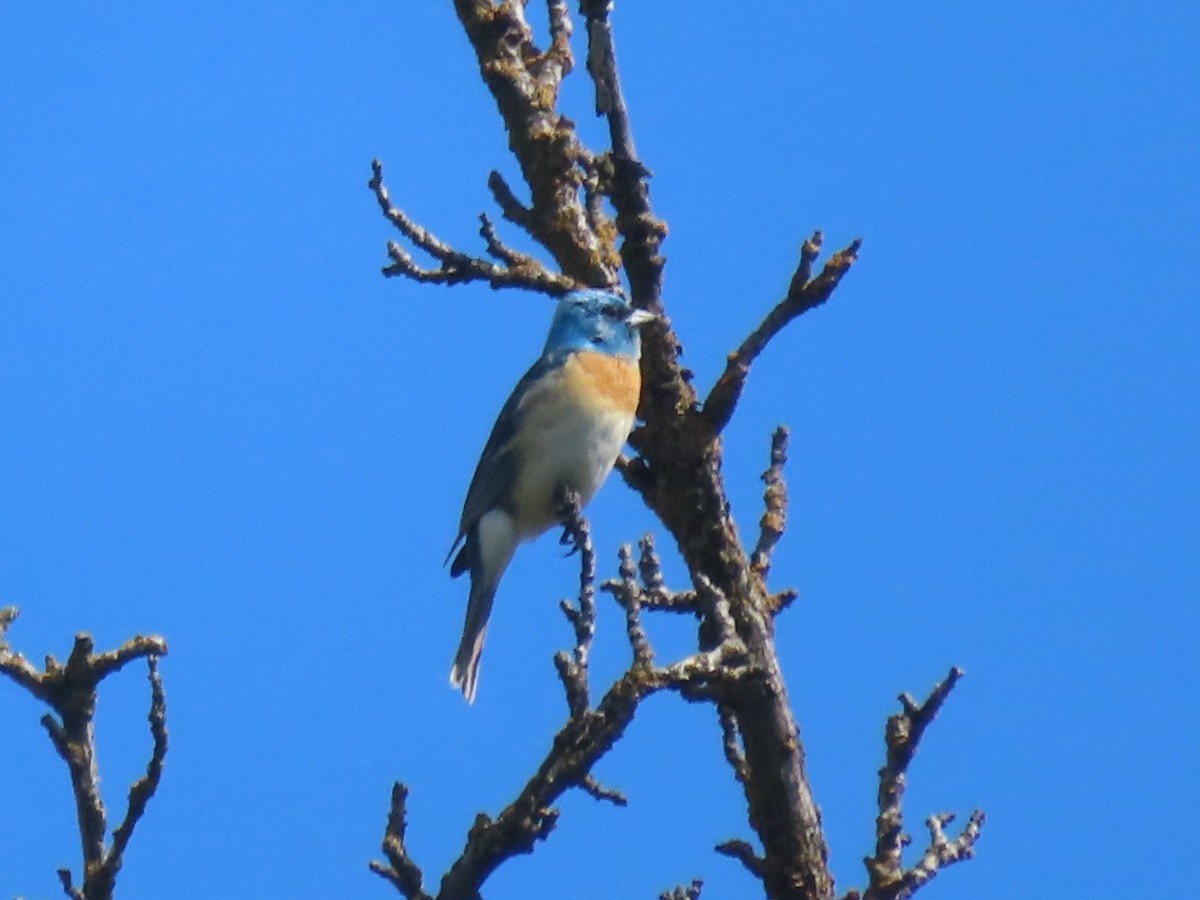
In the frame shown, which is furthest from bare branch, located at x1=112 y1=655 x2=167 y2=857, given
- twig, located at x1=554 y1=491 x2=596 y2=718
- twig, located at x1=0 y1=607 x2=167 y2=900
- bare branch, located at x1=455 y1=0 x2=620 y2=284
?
bare branch, located at x1=455 y1=0 x2=620 y2=284

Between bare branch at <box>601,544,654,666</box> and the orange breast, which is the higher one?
the orange breast

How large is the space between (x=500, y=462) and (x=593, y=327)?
2.58 feet

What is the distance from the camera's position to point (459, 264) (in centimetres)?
700

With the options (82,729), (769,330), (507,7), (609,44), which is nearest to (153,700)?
(82,729)

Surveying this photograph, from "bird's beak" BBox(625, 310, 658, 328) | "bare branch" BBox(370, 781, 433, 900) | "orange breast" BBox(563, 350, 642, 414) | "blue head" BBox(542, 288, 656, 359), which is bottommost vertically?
"bare branch" BBox(370, 781, 433, 900)

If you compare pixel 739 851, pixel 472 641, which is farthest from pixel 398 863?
pixel 472 641

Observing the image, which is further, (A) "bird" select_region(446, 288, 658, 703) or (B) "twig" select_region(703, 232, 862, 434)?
(A) "bird" select_region(446, 288, 658, 703)

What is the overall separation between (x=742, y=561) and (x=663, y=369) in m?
0.76

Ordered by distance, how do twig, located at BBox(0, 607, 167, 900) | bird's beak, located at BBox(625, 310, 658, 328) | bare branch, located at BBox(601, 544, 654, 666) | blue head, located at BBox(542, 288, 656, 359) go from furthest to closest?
blue head, located at BBox(542, 288, 656, 359)
bird's beak, located at BBox(625, 310, 658, 328)
bare branch, located at BBox(601, 544, 654, 666)
twig, located at BBox(0, 607, 167, 900)

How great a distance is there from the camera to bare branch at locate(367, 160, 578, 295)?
6.85 m

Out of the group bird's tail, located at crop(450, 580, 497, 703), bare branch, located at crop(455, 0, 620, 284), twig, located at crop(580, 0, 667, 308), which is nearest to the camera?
twig, located at crop(580, 0, 667, 308)

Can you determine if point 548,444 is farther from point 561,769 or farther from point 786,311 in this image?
point 561,769

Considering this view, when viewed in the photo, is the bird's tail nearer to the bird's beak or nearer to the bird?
the bird

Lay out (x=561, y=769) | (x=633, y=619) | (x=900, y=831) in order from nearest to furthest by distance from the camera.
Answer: (x=561, y=769)
(x=633, y=619)
(x=900, y=831)
